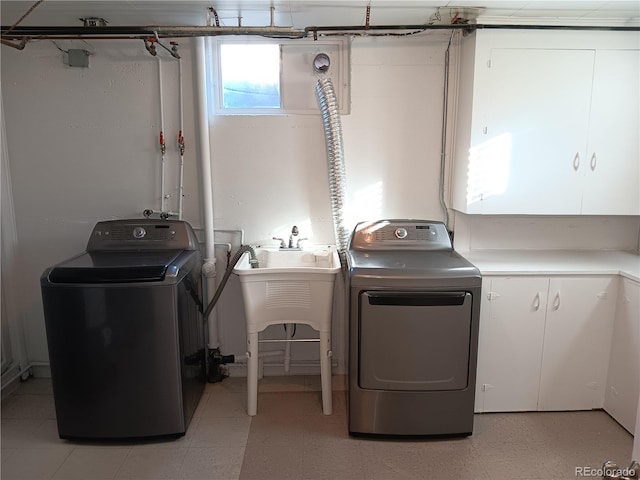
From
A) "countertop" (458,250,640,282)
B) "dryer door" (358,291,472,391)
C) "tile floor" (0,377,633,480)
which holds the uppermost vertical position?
"countertop" (458,250,640,282)

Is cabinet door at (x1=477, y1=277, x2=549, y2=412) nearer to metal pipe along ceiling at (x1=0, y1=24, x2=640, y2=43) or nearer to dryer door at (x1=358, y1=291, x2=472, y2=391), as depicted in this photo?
dryer door at (x1=358, y1=291, x2=472, y2=391)

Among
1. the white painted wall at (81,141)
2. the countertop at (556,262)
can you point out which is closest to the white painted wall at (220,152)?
the white painted wall at (81,141)

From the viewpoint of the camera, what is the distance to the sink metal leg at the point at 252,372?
2.60 m

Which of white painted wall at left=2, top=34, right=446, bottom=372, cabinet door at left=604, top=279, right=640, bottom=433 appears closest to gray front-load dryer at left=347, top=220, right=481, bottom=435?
white painted wall at left=2, top=34, right=446, bottom=372

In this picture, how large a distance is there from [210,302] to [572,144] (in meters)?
2.45

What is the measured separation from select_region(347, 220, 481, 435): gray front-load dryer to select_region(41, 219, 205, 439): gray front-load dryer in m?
0.91

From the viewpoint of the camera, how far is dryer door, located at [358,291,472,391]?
2246 millimetres

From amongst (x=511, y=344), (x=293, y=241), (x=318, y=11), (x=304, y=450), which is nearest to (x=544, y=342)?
(x=511, y=344)

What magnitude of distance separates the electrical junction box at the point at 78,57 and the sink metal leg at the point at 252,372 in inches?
77.6

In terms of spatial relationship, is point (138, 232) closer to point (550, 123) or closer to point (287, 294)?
point (287, 294)

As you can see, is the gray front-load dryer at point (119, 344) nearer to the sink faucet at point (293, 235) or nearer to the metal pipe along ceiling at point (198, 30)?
the sink faucet at point (293, 235)

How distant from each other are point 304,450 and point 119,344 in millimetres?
1106

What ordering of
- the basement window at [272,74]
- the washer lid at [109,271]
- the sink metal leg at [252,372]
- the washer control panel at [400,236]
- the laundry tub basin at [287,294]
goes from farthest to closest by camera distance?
the basement window at [272,74], the washer control panel at [400,236], the sink metal leg at [252,372], the laundry tub basin at [287,294], the washer lid at [109,271]

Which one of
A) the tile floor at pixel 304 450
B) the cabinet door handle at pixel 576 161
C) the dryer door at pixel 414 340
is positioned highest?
the cabinet door handle at pixel 576 161
